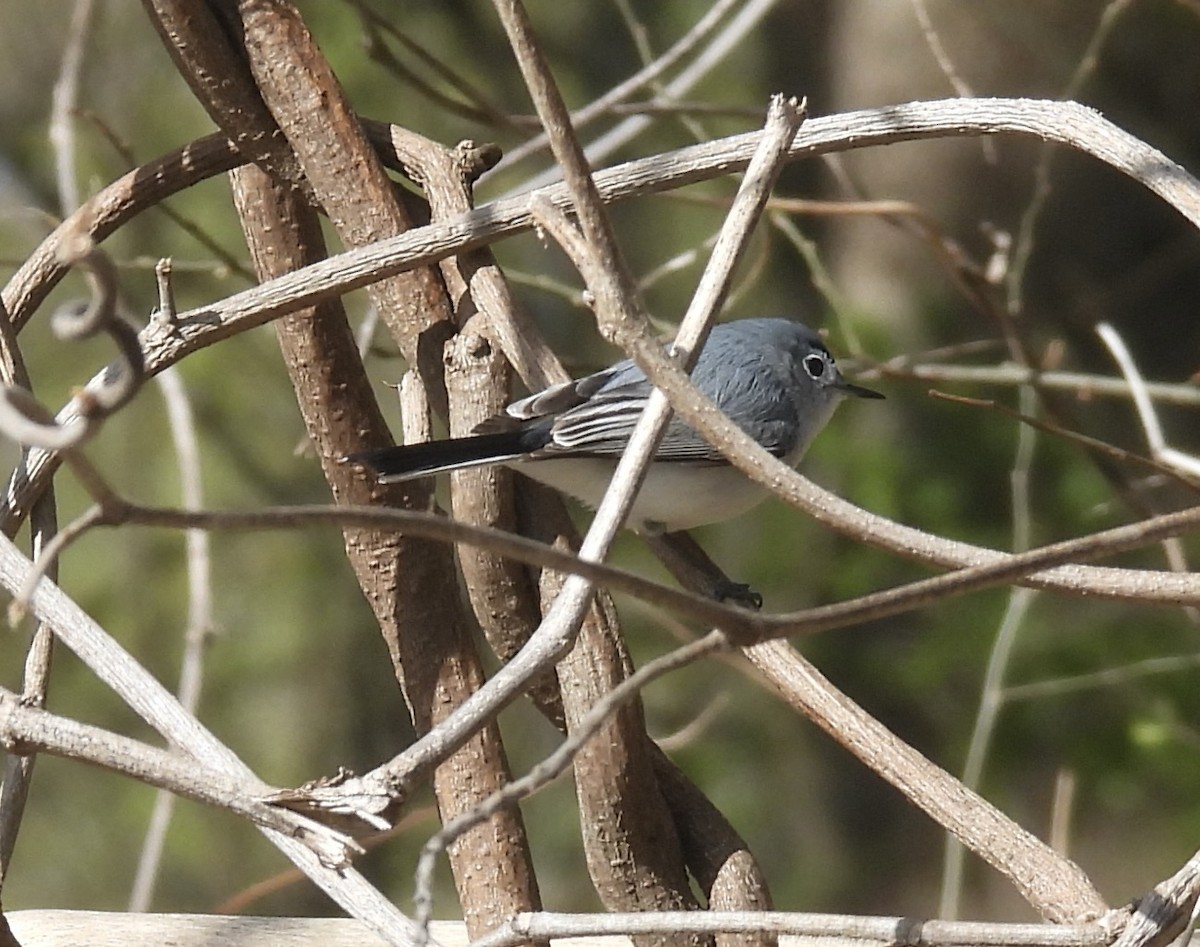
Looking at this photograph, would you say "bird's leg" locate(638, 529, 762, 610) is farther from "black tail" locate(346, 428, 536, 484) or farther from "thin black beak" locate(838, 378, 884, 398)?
"thin black beak" locate(838, 378, 884, 398)

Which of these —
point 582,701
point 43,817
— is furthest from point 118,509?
point 43,817

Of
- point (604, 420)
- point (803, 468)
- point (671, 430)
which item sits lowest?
point (604, 420)

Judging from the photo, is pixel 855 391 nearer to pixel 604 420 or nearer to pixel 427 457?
pixel 604 420

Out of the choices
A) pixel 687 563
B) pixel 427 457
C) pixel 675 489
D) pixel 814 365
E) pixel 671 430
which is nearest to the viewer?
pixel 427 457

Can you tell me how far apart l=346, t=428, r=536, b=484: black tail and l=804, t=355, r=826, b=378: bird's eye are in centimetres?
137

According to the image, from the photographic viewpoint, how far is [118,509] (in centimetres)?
62

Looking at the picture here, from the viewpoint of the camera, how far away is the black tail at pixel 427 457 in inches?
57.2

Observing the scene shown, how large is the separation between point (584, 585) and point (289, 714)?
3403 millimetres

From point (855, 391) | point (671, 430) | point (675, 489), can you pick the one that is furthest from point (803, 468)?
point (675, 489)

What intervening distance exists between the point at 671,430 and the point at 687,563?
2.91 feet

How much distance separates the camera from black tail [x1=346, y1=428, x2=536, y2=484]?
4.77 feet

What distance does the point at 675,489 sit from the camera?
222 cm

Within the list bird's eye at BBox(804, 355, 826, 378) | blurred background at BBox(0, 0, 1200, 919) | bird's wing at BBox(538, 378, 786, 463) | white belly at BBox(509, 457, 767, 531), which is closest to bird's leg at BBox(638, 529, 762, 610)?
white belly at BBox(509, 457, 767, 531)

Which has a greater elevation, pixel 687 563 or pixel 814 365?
pixel 814 365
